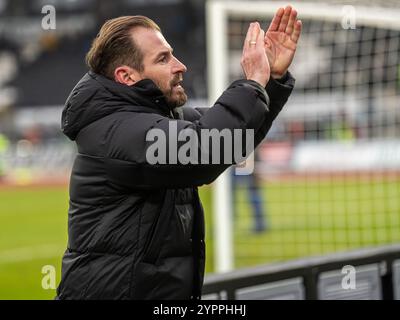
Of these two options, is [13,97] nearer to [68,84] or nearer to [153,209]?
[68,84]

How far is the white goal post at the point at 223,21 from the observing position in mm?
5418

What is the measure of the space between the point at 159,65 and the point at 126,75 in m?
0.10

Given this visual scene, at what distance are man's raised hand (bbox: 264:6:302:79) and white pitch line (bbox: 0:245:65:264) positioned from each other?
278 inches

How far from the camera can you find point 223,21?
599 cm

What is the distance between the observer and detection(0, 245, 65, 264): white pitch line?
29.8 feet

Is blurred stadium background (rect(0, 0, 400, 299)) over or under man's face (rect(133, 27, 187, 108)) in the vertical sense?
over

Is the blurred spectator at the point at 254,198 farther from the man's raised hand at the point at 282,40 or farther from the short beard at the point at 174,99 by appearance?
the short beard at the point at 174,99

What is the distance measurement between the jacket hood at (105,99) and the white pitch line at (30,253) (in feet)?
23.0

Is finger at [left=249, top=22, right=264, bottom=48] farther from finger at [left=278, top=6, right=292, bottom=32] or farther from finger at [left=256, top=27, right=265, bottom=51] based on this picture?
finger at [left=278, top=6, right=292, bottom=32]

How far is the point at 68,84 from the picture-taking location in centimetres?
2527

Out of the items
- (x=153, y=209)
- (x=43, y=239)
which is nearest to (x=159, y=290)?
(x=153, y=209)

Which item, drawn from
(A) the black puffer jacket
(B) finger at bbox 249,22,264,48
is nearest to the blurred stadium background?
(B) finger at bbox 249,22,264,48

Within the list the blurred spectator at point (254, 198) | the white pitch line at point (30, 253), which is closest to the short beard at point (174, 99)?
the blurred spectator at point (254, 198)
